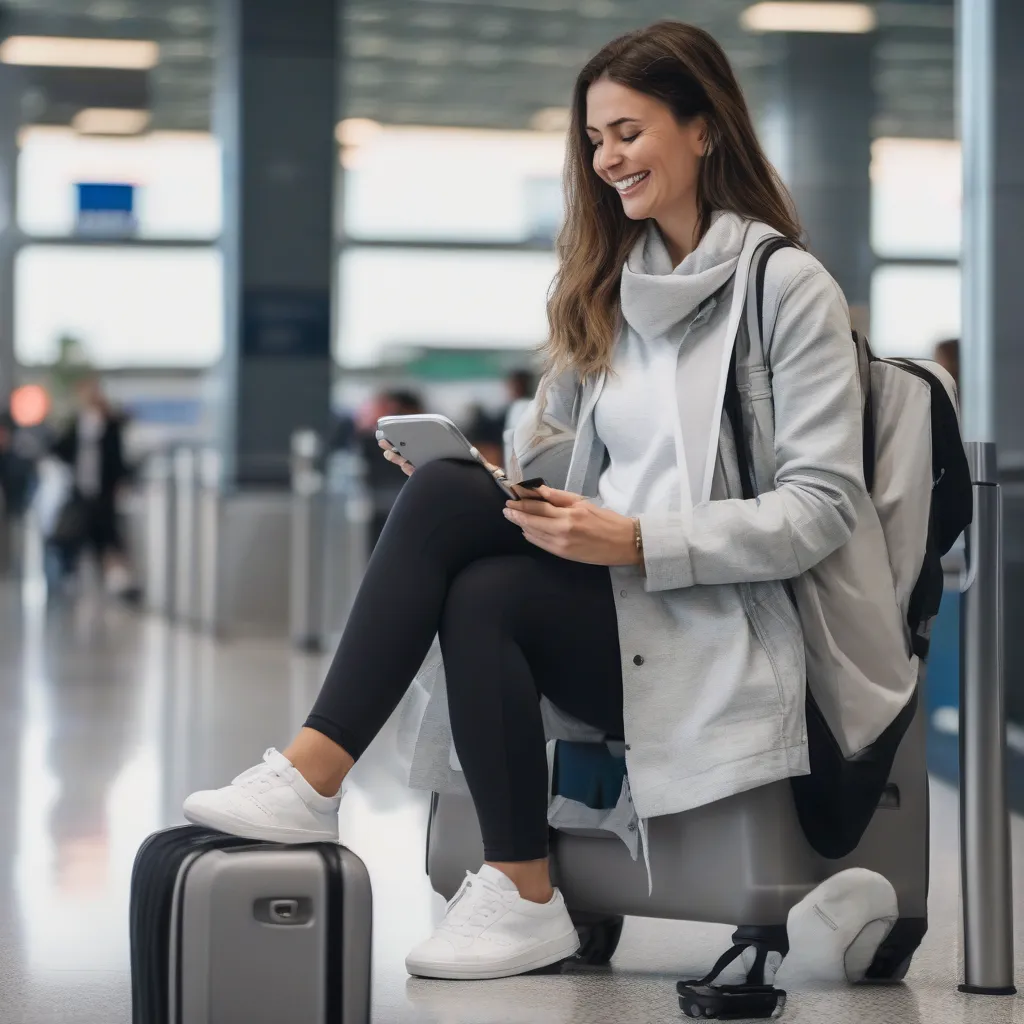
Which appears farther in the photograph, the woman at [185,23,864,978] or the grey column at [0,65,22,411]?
the grey column at [0,65,22,411]

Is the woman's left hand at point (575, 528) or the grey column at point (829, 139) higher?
the grey column at point (829, 139)

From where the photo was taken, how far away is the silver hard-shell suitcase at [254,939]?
184cm

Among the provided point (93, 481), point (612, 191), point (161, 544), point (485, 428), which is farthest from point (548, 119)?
point (612, 191)

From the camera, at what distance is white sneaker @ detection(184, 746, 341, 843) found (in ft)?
6.44

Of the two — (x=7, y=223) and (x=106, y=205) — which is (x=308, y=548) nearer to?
(x=106, y=205)

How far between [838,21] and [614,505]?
332 inches

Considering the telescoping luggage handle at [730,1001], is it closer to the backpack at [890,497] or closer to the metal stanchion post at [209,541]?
the backpack at [890,497]

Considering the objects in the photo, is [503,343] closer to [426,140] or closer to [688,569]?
[426,140]

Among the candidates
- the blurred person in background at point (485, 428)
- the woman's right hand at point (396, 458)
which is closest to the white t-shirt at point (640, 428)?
the woman's right hand at point (396, 458)

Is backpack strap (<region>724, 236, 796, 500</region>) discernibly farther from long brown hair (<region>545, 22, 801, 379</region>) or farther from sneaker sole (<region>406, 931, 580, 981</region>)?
sneaker sole (<region>406, 931, 580, 981</region>)

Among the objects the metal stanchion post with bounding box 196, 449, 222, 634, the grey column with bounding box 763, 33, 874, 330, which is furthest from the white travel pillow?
the grey column with bounding box 763, 33, 874, 330

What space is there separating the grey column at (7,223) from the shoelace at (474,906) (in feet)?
37.3

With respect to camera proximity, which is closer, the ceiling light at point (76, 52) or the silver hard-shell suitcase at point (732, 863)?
the silver hard-shell suitcase at point (732, 863)

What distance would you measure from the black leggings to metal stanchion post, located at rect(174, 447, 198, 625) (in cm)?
717
